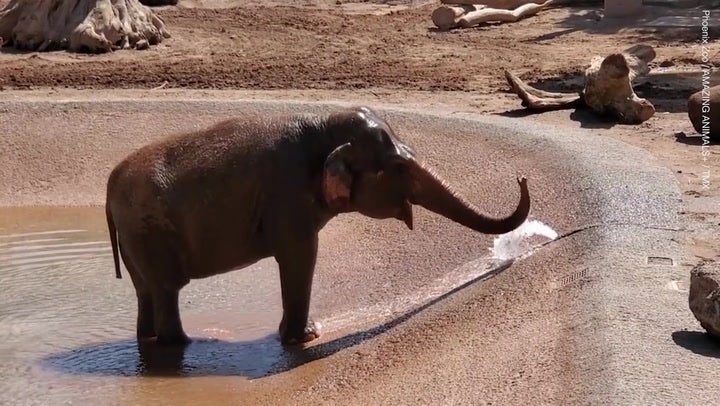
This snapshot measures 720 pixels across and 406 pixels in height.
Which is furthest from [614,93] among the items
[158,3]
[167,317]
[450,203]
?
[158,3]

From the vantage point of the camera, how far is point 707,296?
6.33 meters

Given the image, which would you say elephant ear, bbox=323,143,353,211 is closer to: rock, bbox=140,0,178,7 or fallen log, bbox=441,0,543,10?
fallen log, bbox=441,0,543,10

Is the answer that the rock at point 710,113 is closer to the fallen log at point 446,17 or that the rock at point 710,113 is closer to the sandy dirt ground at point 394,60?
the sandy dirt ground at point 394,60

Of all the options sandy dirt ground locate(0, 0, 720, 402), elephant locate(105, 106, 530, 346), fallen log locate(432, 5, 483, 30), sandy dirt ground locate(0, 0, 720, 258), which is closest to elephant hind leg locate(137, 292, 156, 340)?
elephant locate(105, 106, 530, 346)

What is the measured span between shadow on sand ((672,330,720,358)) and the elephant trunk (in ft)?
5.22

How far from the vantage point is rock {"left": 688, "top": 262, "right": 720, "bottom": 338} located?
20.6 ft

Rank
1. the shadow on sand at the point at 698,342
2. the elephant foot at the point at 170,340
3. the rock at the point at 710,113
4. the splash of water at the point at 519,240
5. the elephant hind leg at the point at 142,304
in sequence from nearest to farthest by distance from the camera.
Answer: the shadow on sand at the point at 698,342, the elephant foot at the point at 170,340, the elephant hind leg at the point at 142,304, the splash of water at the point at 519,240, the rock at the point at 710,113

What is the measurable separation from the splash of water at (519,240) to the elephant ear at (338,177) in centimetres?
150

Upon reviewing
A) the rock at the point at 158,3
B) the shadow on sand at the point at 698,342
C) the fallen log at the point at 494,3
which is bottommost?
the rock at the point at 158,3

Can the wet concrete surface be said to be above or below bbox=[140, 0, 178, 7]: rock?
above

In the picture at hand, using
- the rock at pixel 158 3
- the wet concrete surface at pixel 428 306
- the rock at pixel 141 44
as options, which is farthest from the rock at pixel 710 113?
the rock at pixel 158 3

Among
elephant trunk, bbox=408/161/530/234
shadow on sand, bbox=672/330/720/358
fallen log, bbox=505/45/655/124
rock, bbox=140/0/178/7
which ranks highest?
elephant trunk, bbox=408/161/530/234

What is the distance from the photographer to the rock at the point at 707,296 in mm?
6277

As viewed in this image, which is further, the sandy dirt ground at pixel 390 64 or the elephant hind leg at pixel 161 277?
the sandy dirt ground at pixel 390 64
